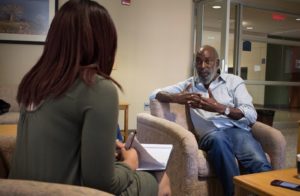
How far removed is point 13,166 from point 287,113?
635 centimetres

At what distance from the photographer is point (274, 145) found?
202cm

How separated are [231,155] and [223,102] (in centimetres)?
53

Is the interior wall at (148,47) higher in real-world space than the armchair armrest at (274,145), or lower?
higher

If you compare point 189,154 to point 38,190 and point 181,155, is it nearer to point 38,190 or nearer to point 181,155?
point 181,155

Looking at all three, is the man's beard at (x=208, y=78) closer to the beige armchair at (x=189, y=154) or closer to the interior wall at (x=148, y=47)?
the beige armchair at (x=189, y=154)

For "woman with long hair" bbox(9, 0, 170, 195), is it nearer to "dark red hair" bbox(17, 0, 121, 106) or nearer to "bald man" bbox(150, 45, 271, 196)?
"dark red hair" bbox(17, 0, 121, 106)

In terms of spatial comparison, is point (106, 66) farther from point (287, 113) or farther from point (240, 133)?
point (287, 113)

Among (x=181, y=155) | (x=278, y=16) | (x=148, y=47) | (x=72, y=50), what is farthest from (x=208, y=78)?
(x=278, y=16)

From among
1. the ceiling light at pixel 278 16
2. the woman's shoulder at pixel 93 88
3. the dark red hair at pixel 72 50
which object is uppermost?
the ceiling light at pixel 278 16

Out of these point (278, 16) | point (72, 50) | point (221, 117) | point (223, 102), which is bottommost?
point (221, 117)

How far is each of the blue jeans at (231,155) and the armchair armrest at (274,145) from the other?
9cm

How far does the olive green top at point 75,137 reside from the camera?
825 mm

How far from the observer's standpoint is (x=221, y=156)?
6.03ft

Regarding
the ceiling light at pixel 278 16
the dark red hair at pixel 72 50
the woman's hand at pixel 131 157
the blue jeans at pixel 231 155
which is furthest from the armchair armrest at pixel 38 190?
the ceiling light at pixel 278 16
